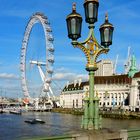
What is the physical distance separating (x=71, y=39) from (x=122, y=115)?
297ft

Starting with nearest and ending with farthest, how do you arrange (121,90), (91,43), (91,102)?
(91,102) < (91,43) < (121,90)

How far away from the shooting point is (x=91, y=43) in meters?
11.7

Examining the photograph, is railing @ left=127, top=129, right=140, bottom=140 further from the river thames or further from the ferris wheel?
the ferris wheel

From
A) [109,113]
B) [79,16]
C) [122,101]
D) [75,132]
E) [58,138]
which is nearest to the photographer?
[58,138]

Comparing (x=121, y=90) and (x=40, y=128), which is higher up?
(x=121, y=90)

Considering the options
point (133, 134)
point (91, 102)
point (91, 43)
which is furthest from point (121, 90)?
point (133, 134)

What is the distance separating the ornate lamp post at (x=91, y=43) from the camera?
11.1 meters

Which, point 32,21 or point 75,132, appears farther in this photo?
point 32,21

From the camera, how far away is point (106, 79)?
148 metres

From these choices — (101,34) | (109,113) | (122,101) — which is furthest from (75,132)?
(122,101)

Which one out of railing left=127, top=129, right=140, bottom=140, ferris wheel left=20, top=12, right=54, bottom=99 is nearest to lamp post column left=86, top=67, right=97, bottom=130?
railing left=127, top=129, right=140, bottom=140

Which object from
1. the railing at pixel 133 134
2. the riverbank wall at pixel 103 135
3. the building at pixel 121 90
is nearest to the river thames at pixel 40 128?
the railing at pixel 133 134

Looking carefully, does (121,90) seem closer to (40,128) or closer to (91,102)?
(40,128)

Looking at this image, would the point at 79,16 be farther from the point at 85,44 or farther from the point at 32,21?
the point at 32,21
